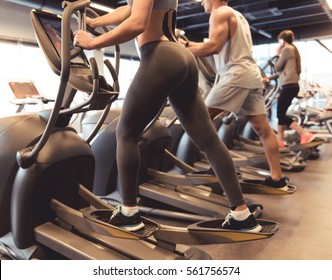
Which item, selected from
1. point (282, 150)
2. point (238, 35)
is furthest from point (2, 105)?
point (238, 35)

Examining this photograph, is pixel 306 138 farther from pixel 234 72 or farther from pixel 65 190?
pixel 65 190

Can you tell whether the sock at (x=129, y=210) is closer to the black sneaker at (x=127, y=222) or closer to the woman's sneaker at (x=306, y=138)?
the black sneaker at (x=127, y=222)

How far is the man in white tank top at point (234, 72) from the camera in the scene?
2393mm

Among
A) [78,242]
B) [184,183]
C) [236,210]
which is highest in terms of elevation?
[236,210]

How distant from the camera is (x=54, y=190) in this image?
1919 mm

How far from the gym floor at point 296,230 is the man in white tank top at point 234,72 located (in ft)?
0.85

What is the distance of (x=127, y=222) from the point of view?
1655 millimetres

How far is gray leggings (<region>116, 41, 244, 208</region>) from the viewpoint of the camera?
1551 mm

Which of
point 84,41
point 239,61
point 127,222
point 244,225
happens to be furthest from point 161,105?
point 239,61

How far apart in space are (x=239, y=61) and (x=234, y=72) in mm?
93

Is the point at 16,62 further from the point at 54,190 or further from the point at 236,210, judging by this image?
the point at 236,210

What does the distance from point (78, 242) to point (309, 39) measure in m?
11.4

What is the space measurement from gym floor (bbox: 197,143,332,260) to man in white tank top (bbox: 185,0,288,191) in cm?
26

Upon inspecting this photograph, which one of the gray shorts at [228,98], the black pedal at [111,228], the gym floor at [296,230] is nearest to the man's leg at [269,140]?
the gray shorts at [228,98]
